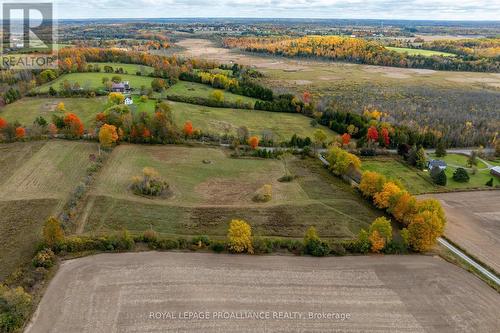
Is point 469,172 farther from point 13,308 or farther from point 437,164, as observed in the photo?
point 13,308

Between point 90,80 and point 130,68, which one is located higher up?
point 130,68

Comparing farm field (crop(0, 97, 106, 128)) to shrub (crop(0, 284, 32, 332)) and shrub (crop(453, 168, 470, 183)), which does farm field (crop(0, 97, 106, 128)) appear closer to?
shrub (crop(0, 284, 32, 332))

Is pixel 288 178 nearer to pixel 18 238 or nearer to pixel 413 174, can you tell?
pixel 413 174

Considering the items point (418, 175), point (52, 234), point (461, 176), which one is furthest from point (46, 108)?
point (461, 176)

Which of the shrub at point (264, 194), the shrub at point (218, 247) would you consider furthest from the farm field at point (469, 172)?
the shrub at point (218, 247)

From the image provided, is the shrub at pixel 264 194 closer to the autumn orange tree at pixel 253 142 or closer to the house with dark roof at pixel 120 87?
the autumn orange tree at pixel 253 142
